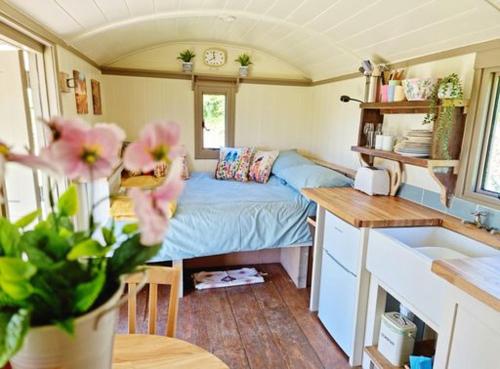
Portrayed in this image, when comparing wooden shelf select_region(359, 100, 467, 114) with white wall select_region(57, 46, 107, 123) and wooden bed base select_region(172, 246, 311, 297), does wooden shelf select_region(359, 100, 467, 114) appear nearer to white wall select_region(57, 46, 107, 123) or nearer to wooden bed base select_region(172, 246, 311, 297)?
wooden bed base select_region(172, 246, 311, 297)

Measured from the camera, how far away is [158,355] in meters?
1.01

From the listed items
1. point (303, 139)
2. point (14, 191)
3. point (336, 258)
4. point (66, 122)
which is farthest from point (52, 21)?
point (303, 139)

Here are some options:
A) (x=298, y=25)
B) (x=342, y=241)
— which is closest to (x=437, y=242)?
(x=342, y=241)

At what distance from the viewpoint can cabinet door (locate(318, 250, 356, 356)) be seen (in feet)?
6.36

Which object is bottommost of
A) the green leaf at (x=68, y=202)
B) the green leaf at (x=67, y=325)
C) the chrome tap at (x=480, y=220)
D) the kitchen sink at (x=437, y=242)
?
the kitchen sink at (x=437, y=242)

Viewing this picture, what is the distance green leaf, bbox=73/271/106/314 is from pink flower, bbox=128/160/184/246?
124mm

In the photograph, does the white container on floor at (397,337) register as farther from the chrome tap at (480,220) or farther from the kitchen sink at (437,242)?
the chrome tap at (480,220)

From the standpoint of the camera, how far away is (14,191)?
1999 millimetres

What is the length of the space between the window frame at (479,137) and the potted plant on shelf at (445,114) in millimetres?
72

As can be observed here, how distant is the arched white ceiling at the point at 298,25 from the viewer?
1.71m

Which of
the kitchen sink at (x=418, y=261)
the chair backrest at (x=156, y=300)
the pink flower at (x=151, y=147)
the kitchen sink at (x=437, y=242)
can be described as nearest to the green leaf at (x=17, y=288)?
the pink flower at (x=151, y=147)

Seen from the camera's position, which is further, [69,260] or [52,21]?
[52,21]

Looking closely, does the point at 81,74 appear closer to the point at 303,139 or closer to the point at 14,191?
the point at 14,191

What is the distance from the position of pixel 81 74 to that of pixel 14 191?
117cm
